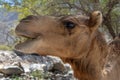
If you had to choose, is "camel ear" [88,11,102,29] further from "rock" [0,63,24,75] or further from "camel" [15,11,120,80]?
"rock" [0,63,24,75]

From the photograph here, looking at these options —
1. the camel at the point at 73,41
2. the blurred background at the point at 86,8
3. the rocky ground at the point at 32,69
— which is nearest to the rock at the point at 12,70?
the rocky ground at the point at 32,69

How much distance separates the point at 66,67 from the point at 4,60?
251 centimetres

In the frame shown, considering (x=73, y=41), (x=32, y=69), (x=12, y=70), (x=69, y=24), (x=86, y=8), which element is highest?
(x=69, y=24)

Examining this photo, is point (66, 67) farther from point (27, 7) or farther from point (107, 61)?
point (107, 61)

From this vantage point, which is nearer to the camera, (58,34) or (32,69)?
(58,34)

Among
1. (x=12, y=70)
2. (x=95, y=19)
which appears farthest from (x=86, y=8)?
(x=95, y=19)

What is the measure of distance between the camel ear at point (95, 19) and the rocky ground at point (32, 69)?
237 inches

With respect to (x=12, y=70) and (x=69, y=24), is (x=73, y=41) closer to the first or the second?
(x=69, y=24)

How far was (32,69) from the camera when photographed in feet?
40.0

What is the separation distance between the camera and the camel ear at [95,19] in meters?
3.21

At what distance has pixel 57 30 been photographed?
9.88ft

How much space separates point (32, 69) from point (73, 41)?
362 inches

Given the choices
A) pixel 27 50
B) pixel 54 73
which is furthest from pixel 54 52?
pixel 54 73

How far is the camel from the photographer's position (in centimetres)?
282
